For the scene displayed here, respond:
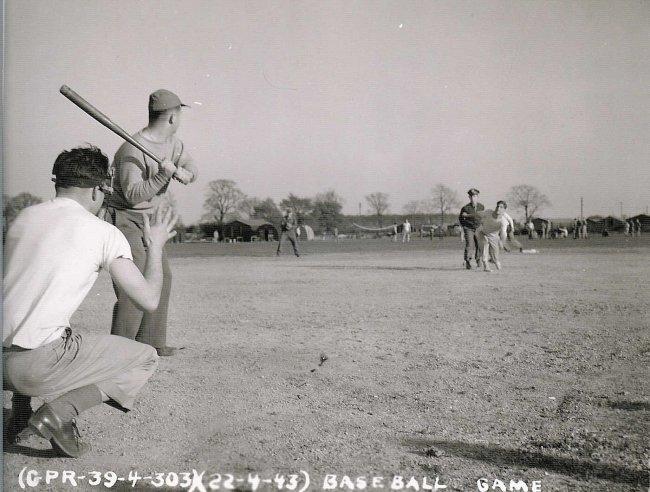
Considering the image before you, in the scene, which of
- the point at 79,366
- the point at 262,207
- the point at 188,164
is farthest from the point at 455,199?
the point at 79,366

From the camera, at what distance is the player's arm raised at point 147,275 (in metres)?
2.59

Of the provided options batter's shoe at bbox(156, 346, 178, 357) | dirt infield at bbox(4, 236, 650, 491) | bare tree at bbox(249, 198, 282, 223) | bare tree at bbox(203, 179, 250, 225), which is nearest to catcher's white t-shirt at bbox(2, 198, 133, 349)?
dirt infield at bbox(4, 236, 650, 491)

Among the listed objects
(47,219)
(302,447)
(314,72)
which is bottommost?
(302,447)

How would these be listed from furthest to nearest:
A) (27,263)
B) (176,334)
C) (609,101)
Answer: (176,334), (609,101), (27,263)

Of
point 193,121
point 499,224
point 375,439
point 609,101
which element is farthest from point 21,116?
point 499,224

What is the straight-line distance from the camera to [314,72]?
4449 millimetres

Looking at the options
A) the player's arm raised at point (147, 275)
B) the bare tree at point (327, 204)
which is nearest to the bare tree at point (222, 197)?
the bare tree at point (327, 204)

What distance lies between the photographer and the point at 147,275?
2.69 meters

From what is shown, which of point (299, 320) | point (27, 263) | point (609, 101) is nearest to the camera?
point (27, 263)

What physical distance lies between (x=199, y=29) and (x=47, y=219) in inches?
79.0

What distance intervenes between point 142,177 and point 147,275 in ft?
4.44

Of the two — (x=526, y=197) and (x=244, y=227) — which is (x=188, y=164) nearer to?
(x=526, y=197)

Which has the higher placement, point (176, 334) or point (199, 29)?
point (199, 29)

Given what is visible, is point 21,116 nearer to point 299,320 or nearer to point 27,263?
point 27,263
